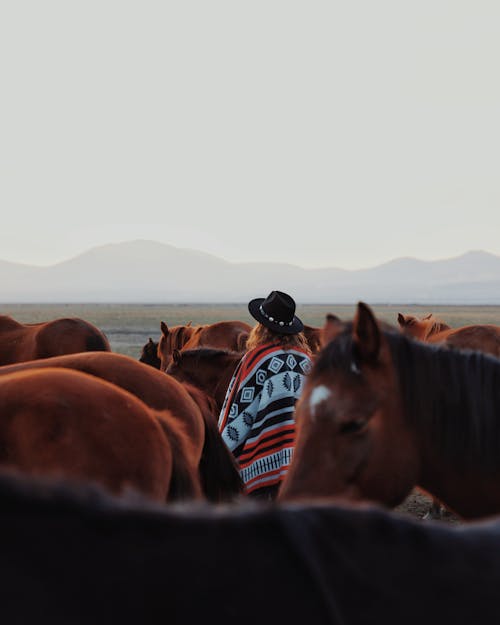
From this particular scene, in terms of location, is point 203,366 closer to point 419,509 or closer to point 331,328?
point 419,509

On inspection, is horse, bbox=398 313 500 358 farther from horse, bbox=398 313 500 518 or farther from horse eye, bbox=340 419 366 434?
horse eye, bbox=340 419 366 434

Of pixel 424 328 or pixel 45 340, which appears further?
pixel 45 340

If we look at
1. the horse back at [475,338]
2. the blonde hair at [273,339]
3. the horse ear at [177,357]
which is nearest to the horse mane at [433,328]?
the horse back at [475,338]

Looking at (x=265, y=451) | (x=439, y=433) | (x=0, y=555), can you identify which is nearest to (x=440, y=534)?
(x=0, y=555)

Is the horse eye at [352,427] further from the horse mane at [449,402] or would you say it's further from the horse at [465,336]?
the horse at [465,336]

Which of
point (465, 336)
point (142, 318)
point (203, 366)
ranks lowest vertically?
point (142, 318)

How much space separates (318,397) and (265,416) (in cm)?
208

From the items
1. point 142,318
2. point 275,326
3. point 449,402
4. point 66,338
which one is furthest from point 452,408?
point 142,318

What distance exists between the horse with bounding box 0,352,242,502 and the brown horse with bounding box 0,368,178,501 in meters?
0.23

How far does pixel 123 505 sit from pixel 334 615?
1.24 feet

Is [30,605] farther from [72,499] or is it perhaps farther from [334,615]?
[334,615]

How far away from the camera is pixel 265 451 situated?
162 inches

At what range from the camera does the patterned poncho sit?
161 inches

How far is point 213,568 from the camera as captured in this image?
0.96 meters
